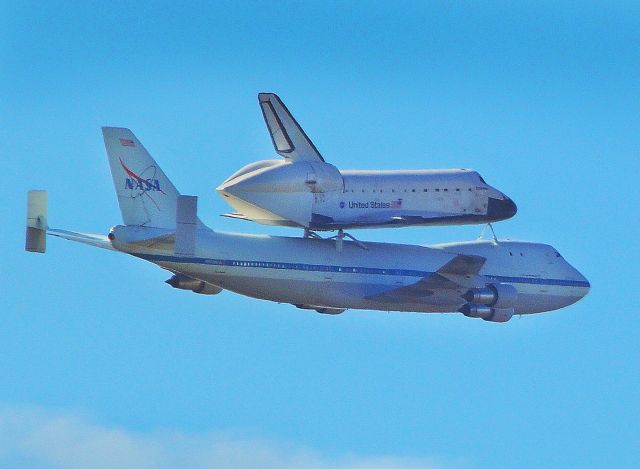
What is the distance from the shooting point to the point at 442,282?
81938 millimetres

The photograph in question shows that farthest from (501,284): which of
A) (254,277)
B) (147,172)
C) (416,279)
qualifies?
(147,172)

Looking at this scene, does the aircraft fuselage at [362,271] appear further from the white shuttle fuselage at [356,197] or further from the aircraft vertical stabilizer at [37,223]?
the aircraft vertical stabilizer at [37,223]

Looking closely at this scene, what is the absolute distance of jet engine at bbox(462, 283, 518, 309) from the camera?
8212cm

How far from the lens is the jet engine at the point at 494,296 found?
82125 millimetres

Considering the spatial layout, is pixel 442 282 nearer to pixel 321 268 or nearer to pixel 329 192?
pixel 321 268

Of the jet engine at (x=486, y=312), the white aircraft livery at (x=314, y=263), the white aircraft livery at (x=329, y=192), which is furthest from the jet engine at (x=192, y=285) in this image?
the jet engine at (x=486, y=312)

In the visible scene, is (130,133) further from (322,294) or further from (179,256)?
(322,294)

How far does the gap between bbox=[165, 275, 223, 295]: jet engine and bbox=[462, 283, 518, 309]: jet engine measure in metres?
11.1

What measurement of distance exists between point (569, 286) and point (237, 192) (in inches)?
815

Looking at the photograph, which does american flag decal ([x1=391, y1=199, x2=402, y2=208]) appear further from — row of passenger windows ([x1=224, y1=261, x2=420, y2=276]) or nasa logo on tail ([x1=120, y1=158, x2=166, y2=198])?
nasa logo on tail ([x1=120, y1=158, x2=166, y2=198])

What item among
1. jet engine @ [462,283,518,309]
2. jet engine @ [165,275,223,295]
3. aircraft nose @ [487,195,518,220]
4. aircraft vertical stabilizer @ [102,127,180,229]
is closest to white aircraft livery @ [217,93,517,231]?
aircraft nose @ [487,195,518,220]

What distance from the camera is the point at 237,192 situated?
7394 cm

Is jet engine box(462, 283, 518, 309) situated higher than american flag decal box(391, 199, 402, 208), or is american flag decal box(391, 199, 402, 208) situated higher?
american flag decal box(391, 199, 402, 208)

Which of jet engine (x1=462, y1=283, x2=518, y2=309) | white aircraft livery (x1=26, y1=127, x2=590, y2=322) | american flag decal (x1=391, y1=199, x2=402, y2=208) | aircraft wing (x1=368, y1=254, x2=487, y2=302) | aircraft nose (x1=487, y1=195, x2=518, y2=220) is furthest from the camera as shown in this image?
jet engine (x1=462, y1=283, x2=518, y2=309)
